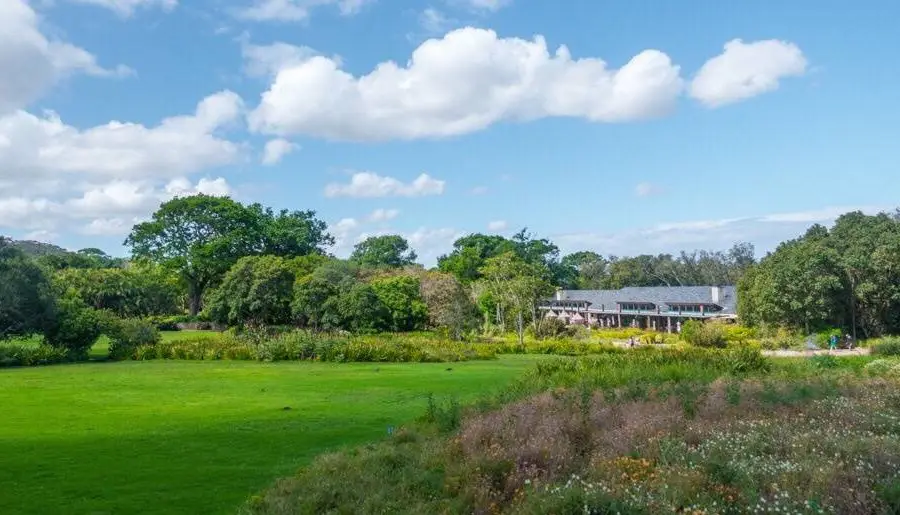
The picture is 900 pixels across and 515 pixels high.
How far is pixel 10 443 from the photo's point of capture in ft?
40.2

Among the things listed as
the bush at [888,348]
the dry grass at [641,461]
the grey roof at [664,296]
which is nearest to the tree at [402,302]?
the bush at [888,348]

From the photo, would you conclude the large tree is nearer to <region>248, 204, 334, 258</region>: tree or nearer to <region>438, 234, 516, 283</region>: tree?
<region>248, 204, 334, 258</region>: tree

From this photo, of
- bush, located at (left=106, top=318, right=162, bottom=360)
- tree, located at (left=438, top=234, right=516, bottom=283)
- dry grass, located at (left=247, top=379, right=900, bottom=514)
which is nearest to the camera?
dry grass, located at (left=247, top=379, right=900, bottom=514)

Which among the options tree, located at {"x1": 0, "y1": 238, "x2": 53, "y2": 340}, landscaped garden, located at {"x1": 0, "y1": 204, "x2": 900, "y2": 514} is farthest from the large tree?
tree, located at {"x1": 0, "y1": 238, "x2": 53, "y2": 340}

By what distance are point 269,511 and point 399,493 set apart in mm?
1494

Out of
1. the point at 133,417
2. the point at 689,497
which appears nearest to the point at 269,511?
Answer: the point at 689,497

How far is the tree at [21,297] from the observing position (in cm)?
3067

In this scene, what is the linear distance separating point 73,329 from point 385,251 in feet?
205

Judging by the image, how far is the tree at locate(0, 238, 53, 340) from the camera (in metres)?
30.7

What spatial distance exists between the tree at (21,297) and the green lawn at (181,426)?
6023 millimetres

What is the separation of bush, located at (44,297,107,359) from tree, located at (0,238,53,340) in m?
0.57

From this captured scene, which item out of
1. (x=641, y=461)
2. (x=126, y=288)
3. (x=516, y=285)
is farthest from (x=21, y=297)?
(x=641, y=461)

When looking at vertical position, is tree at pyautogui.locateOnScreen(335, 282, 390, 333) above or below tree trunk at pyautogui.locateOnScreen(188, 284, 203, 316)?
below

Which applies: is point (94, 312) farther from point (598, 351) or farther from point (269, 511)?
point (269, 511)
